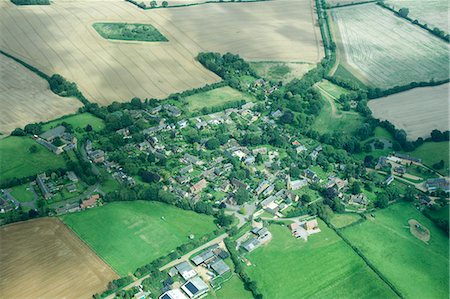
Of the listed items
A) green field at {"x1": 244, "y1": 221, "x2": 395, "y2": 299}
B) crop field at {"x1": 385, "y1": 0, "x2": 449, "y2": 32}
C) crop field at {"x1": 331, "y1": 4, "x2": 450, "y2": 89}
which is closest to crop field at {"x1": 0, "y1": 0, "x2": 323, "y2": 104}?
crop field at {"x1": 331, "y1": 4, "x2": 450, "y2": 89}

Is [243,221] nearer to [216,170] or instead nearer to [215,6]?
[216,170]

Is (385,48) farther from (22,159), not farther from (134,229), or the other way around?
(22,159)

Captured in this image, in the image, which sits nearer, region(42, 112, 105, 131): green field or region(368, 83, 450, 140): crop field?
region(42, 112, 105, 131): green field

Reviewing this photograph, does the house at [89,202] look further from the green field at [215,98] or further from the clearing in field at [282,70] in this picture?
the clearing in field at [282,70]

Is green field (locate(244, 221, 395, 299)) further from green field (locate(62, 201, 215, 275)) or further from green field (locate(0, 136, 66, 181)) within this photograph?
green field (locate(0, 136, 66, 181))

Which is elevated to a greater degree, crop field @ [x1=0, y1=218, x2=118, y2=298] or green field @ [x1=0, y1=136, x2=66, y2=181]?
green field @ [x1=0, y1=136, x2=66, y2=181]

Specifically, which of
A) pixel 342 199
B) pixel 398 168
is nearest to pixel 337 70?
pixel 398 168

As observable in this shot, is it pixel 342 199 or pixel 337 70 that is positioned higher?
pixel 337 70
